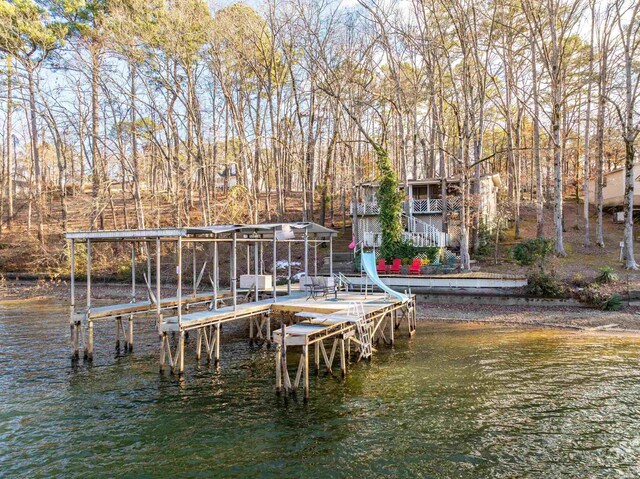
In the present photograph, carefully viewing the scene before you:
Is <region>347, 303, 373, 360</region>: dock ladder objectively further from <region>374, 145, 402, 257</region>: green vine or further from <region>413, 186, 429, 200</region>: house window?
<region>413, 186, 429, 200</region>: house window

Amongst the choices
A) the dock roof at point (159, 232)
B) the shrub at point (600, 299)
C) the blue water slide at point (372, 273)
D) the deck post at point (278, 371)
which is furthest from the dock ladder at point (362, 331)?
the shrub at point (600, 299)

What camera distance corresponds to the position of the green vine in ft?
86.7

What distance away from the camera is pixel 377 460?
23.7 ft

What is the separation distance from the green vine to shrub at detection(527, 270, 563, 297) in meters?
8.52

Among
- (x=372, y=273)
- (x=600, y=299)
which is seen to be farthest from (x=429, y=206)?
(x=372, y=273)

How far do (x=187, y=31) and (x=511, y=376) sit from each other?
25.0 m

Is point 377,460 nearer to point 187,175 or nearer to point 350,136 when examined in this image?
point 187,175

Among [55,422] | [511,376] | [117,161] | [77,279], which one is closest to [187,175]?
[117,161]

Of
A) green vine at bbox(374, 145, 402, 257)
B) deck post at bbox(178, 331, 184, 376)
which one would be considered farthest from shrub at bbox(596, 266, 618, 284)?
deck post at bbox(178, 331, 184, 376)

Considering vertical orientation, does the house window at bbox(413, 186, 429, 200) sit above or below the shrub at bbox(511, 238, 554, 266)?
above

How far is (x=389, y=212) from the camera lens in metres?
26.6

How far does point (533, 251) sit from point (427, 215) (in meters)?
8.35

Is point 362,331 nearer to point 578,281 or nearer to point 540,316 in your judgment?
point 540,316

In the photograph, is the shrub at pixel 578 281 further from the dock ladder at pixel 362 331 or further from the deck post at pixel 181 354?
the deck post at pixel 181 354
